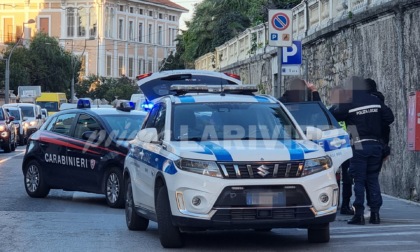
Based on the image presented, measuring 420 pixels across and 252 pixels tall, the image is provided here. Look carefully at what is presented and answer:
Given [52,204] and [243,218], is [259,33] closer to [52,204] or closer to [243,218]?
[52,204]

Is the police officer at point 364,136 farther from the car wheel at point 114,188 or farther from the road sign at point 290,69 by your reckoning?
the road sign at point 290,69

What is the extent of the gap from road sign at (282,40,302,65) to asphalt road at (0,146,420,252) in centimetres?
525

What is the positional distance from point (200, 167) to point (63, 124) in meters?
7.02

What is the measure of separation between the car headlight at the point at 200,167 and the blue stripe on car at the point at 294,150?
0.83 meters

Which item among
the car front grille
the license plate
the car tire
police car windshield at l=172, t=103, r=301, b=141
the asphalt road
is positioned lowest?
the asphalt road

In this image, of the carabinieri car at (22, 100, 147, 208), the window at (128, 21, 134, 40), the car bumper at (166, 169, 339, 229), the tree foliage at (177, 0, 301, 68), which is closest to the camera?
the car bumper at (166, 169, 339, 229)

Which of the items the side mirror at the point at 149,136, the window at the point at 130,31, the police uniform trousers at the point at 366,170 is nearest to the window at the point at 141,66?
the window at the point at 130,31

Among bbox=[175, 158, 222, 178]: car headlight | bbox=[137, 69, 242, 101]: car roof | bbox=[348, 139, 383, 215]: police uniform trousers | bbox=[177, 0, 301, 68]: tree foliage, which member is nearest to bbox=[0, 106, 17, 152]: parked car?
bbox=[137, 69, 242, 101]: car roof

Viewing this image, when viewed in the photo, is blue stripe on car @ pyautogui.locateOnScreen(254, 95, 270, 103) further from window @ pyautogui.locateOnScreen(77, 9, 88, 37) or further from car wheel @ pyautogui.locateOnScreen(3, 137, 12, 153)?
window @ pyautogui.locateOnScreen(77, 9, 88, 37)

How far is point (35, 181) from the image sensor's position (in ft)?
53.8

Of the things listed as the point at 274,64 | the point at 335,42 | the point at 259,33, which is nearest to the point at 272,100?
the point at 335,42

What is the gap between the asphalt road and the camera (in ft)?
34.3

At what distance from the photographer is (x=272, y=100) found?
11.5 metres

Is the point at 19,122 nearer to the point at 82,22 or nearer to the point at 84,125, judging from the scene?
the point at 84,125
